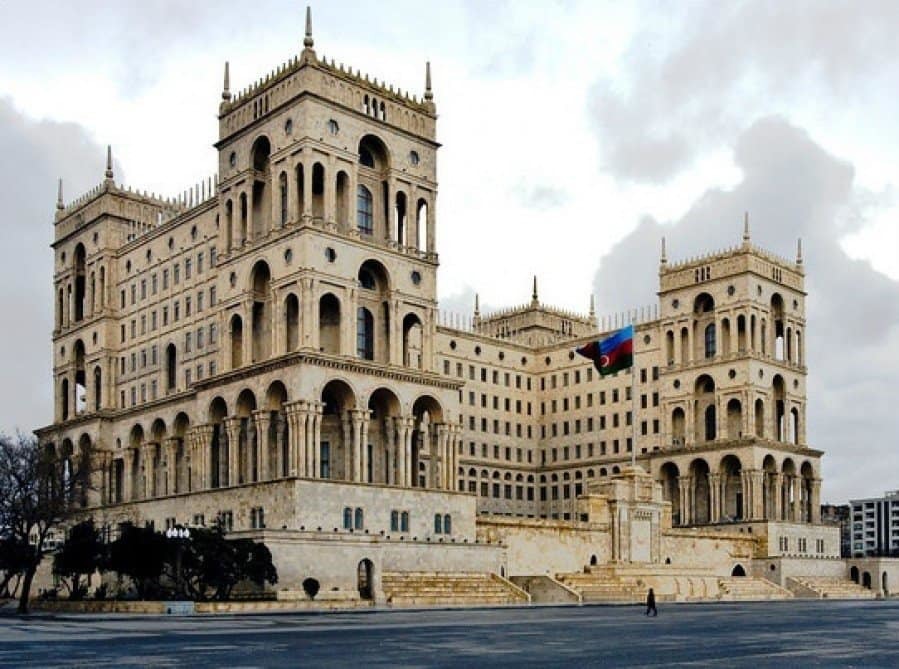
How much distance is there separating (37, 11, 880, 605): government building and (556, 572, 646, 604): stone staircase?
0.35m

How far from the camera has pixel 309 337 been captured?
75.9 meters

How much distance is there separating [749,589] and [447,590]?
3718 cm

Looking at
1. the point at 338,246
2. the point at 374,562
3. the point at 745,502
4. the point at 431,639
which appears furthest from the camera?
the point at 745,502

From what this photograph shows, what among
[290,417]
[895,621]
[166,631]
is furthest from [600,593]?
[166,631]

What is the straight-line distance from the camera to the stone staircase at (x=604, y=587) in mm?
80375

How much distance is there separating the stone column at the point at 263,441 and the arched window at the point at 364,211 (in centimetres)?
1448

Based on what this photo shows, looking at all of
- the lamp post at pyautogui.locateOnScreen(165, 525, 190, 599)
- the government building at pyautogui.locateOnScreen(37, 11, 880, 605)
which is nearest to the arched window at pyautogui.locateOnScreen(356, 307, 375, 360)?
the government building at pyautogui.locateOnScreen(37, 11, 880, 605)

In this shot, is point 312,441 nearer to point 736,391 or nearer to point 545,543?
point 545,543

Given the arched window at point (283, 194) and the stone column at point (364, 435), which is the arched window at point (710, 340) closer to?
the stone column at point (364, 435)

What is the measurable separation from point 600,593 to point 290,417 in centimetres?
2411

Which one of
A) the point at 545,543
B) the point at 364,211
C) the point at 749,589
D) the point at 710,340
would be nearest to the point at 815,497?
the point at 710,340

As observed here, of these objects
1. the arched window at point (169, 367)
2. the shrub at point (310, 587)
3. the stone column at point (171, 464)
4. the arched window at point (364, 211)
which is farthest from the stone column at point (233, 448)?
the arched window at point (364, 211)

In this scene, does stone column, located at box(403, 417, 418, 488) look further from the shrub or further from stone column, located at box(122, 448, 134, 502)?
stone column, located at box(122, 448, 134, 502)

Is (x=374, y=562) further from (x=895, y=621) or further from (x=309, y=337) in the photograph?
(x=895, y=621)
